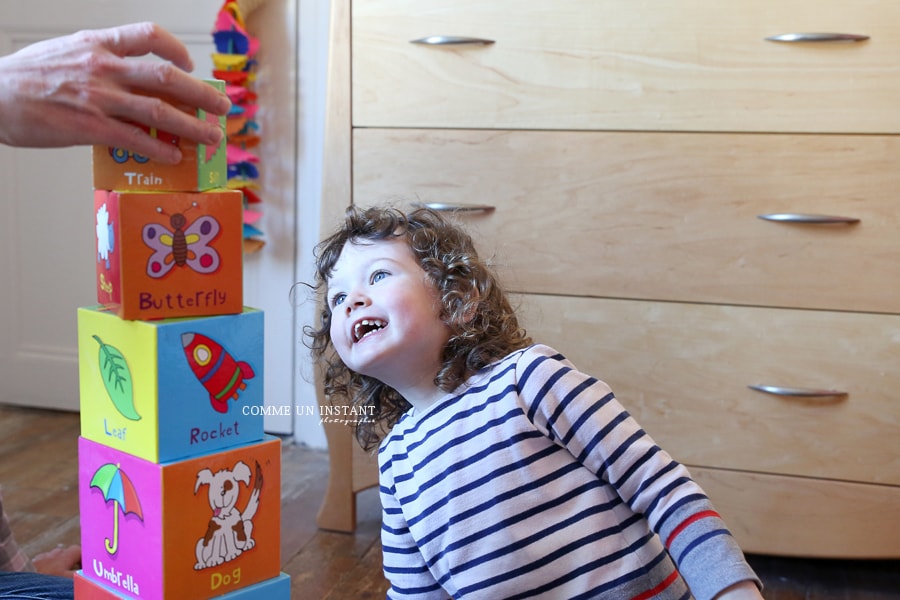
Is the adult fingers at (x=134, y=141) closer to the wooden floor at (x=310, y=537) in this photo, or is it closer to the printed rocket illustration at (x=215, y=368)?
the printed rocket illustration at (x=215, y=368)

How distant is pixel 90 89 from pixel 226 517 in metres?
0.44

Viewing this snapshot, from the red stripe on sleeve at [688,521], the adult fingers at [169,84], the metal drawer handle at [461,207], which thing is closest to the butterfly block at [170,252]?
the adult fingers at [169,84]

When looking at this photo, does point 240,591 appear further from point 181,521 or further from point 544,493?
point 544,493

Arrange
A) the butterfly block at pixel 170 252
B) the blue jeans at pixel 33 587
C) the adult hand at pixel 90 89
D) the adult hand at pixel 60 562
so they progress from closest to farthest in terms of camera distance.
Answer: the adult hand at pixel 90 89, the butterfly block at pixel 170 252, the blue jeans at pixel 33 587, the adult hand at pixel 60 562

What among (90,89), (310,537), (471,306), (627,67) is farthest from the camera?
(310,537)

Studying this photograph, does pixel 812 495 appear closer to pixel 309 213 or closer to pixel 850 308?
Result: pixel 850 308

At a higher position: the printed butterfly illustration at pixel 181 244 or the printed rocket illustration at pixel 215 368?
the printed butterfly illustration at pixel 181 244

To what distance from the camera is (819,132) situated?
1433mm

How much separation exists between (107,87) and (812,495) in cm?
120

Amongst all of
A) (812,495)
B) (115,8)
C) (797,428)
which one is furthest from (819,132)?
(115,8)

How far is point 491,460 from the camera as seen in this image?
3.26ft

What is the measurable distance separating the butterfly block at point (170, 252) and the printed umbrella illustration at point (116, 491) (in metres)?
0.17

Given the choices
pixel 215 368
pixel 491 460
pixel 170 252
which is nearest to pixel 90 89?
pixel 170 252

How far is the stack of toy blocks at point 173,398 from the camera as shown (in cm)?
93
